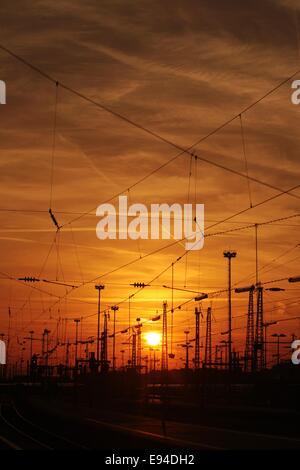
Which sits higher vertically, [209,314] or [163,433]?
[209,314]

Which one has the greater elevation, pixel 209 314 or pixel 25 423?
pixel 209 314

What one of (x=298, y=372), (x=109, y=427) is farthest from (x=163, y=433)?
(x=298, y=372)

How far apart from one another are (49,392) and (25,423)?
214 ft

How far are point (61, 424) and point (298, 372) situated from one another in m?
99.6

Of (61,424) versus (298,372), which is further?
(298,372)

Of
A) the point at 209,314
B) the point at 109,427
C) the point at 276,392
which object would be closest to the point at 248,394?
the point at 276,392

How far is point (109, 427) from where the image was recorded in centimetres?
4497
